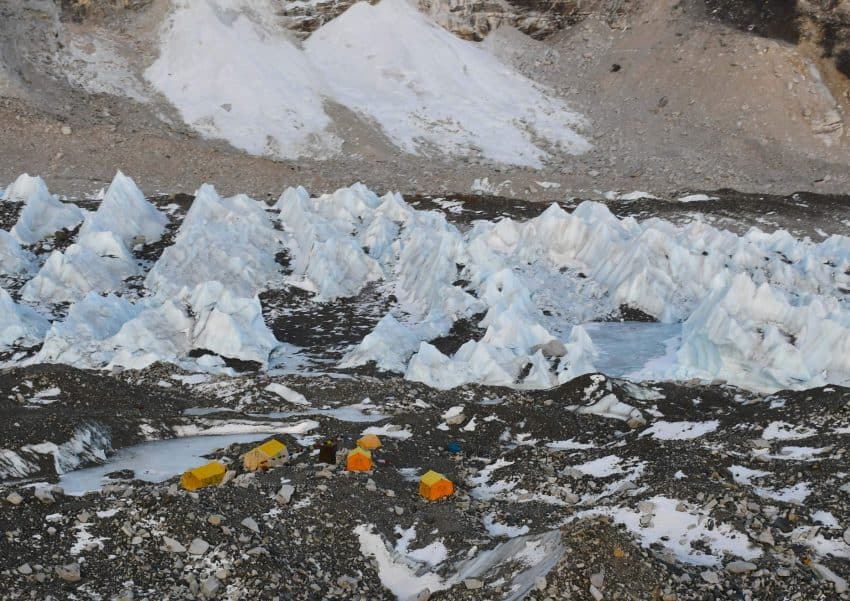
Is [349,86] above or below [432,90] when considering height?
below

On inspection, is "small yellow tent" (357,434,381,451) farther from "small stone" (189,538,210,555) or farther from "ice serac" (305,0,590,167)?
"ice serac" (305,0,590,167)

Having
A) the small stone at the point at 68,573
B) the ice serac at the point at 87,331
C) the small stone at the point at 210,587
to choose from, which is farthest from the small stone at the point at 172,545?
the ice serac at the point at 87,331

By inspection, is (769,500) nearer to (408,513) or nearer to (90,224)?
(408,513)

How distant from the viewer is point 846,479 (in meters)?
9.16

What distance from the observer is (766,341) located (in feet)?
55.5

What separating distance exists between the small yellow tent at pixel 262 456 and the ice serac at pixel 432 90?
2869cm

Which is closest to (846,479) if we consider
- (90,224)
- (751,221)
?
(90,224)

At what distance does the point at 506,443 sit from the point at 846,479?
15.7ft

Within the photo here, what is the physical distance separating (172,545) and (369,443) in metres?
3.65

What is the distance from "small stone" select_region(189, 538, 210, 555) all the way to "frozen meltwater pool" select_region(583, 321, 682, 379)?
1053 cm

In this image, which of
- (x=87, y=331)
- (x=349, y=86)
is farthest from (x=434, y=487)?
(x=349, y=86)

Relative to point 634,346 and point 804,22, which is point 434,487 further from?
point 804,22

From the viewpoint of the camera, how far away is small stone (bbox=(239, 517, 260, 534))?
885cm

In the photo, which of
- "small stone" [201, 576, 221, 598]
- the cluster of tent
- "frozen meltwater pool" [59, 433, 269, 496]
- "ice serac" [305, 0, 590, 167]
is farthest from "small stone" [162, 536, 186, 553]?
"ice serac" [305, 0, 590, 167]
